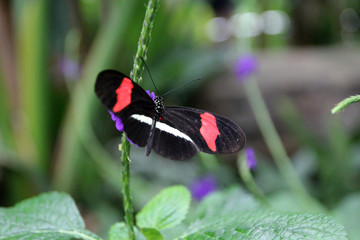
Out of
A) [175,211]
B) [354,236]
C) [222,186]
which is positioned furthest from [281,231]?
[222,186]

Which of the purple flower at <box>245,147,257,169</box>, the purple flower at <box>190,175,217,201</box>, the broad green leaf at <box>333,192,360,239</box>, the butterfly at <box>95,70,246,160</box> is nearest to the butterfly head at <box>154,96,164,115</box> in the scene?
the butterfly at <box>95,70,246,160</box>

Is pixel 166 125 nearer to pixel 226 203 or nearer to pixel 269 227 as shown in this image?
pixel 269 227

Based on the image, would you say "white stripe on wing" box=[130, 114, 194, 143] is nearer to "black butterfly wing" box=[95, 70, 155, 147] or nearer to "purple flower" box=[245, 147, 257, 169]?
"black butterfly wing" box=[95, 70, 155, 147]

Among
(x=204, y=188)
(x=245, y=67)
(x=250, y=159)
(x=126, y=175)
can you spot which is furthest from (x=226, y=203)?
(x=245, y=67)

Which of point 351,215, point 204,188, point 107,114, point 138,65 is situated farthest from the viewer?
point 107,114

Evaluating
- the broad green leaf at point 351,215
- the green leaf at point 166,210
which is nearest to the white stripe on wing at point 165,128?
the green leaf at point 166,210

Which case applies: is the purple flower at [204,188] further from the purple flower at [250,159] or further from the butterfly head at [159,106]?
the butterfly head at [159,106]
